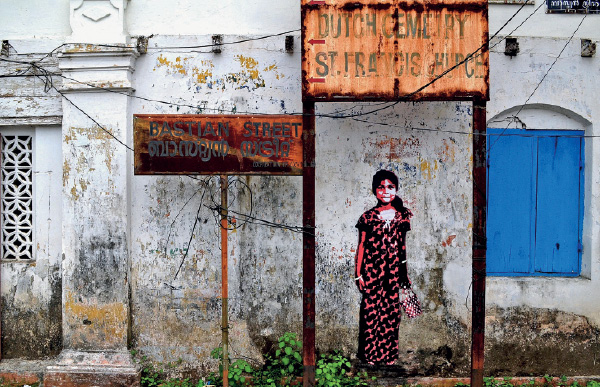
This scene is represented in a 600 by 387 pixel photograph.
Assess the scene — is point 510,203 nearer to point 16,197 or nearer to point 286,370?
point 286,370

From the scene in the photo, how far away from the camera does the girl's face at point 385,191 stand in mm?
5930

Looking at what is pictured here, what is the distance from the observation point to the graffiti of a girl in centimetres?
595

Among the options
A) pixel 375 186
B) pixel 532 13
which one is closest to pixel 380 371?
pixel 375 186

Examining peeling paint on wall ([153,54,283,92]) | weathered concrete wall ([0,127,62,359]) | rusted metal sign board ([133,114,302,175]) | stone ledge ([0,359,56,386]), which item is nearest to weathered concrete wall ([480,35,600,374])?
rusted metal sign board ([133,114,302,175])

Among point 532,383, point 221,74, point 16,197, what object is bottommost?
point 532,383

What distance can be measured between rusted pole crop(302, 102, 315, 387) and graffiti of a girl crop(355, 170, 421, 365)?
85 centimetres

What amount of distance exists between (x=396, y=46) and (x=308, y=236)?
2.02m

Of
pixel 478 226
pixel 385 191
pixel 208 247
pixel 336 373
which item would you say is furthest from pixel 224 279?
pixel 478 226

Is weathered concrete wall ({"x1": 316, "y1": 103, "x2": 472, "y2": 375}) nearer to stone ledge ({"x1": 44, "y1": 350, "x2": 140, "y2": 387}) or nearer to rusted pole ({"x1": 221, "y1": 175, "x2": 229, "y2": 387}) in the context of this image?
rusted pole ({"x1": 221, "y1": 175, "x2": 229, "y2": 387})

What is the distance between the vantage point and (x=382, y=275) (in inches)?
234

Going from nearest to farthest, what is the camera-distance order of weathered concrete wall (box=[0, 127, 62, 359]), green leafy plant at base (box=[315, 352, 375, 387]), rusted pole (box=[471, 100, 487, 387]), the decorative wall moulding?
rusted pole (box=[471, 100, 487, 387])
green leafy plant at base (box=[315, 352, 375, 387])
the decorative wall moulding
weathered concrete wall (box=[0, 127, 62, 359])

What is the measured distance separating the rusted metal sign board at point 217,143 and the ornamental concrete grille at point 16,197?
182 centimetres

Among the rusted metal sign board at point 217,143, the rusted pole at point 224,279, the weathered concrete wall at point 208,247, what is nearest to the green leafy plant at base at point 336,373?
the weathered concrete wall at point 208,247

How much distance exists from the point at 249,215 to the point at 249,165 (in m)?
0.95
